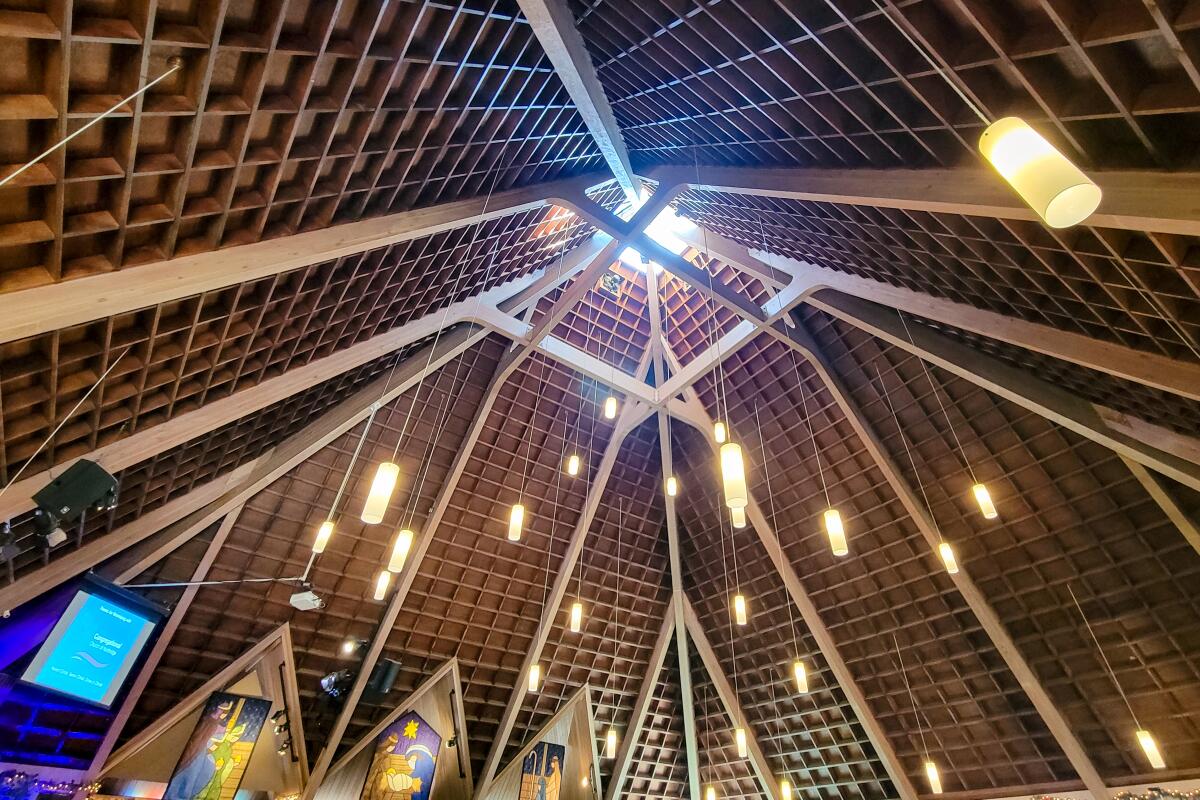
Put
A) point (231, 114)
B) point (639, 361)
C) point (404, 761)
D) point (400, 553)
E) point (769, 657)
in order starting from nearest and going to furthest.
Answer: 1. point (231, 114)
2. point (400, 553)
3. point (404, 761)
4. point (769, 657)
5. point (639, 361)

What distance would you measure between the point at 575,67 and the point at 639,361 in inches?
412

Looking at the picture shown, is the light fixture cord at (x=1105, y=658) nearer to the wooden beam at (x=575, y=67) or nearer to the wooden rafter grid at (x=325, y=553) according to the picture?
the wooden beam at (x=575, y=67)

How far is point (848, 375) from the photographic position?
13.7 meters

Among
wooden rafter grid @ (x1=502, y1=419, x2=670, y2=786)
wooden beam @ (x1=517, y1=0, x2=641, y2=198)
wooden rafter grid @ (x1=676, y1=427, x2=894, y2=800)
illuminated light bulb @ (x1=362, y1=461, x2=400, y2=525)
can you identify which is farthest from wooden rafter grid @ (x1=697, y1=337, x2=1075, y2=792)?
illuminated light bulb @ (x1=362, y1=461, x2=400, y2=525)

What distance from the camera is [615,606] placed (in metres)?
17.2

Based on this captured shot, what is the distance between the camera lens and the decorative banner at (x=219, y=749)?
39.5 feet

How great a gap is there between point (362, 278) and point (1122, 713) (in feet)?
52.7

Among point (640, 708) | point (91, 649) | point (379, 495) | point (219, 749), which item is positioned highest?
point (640, 708)

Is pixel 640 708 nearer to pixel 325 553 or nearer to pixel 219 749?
pixel 325 553

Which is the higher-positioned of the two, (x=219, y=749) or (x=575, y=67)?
(x=575, y=67)

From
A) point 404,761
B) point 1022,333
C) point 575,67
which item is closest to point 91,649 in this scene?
point 404,761

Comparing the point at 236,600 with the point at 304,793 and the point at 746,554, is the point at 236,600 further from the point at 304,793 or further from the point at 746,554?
the point at 746,554

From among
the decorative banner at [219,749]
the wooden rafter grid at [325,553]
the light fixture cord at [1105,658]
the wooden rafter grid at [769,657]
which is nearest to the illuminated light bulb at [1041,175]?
the wooden rafter grid at [325,553]

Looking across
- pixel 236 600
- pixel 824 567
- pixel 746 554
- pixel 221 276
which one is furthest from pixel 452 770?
pixel 221 276
